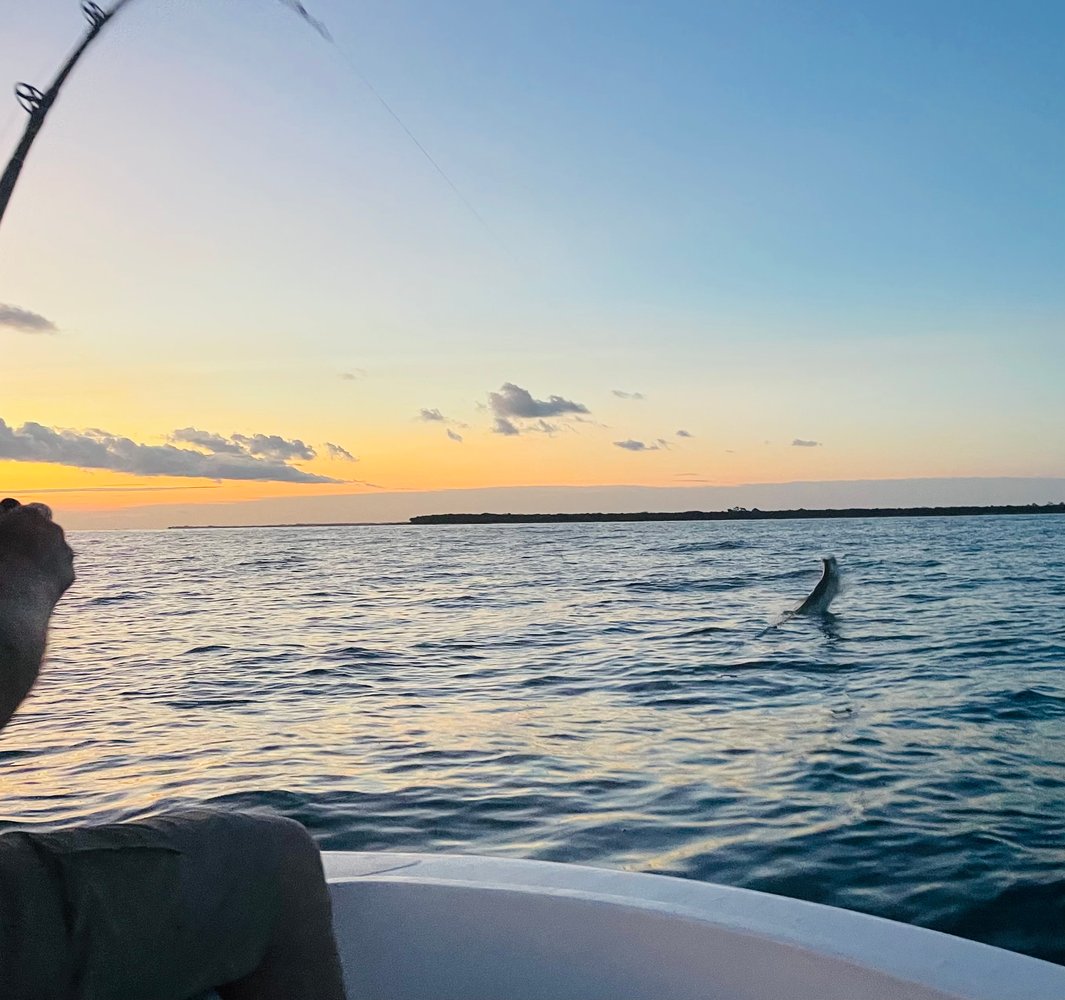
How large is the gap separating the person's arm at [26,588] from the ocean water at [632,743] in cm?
11

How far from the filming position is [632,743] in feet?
24.0

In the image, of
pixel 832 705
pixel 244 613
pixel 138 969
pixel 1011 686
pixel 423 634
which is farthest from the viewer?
pixel 244 613

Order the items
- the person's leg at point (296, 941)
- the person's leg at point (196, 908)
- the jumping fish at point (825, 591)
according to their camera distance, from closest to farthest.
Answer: the person's leg at point (196, 908), the person's leg at point (296, 941), the jumping fish at point (825, 591)

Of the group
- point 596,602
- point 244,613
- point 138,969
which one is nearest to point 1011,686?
point 138,969

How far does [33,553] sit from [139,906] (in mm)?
529

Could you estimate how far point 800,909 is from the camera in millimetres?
2309

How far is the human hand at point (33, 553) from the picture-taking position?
1.45 m

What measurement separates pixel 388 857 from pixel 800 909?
1031mm

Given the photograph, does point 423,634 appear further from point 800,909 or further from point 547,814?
point 800,909

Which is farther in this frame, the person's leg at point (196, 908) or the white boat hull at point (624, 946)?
the white boat hull at point (624, 946)

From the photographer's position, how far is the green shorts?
143cm

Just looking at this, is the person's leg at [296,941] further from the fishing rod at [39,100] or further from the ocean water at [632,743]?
the fishing rod at [39,100]

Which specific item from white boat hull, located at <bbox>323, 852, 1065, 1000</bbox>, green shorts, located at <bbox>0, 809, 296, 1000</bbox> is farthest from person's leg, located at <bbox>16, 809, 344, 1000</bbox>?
white boat hull, located at <bbox>323, 852, 1065, 1000</bbox>

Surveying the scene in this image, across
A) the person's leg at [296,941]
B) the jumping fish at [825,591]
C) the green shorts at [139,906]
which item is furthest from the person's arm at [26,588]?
the jumping fish at [825,591]
